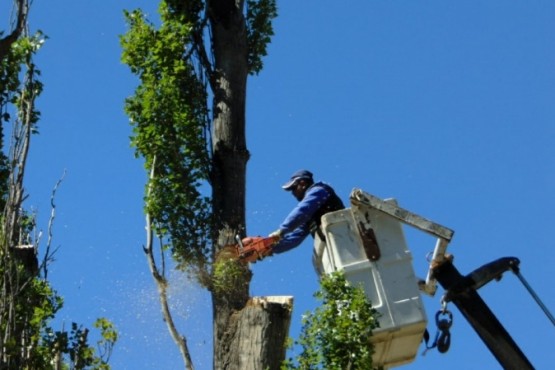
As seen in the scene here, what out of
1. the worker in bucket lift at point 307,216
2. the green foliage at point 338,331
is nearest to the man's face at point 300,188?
the worker in bucket lift at point 307,216

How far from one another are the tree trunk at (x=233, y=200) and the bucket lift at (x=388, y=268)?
614 mm

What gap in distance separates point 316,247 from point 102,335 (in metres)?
1.64

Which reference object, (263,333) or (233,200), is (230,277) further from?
(233,200)

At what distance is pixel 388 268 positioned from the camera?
10805 millimetres

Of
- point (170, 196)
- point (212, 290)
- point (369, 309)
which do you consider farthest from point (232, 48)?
point (369, 309)

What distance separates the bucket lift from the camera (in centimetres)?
1073

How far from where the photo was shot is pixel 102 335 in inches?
440

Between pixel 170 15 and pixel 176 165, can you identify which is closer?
pixel 176 165

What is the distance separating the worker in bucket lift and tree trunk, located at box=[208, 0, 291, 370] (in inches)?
17.6

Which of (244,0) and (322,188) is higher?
(244,0)

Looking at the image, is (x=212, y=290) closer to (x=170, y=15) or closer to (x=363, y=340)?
(x=363, y=340)

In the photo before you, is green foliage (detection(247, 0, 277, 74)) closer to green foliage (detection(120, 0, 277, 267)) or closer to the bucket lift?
green foliage (detection(120, 0, 277, 267))

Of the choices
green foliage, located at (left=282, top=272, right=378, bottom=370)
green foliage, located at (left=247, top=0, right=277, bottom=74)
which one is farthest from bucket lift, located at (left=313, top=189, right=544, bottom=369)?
green foliage, located at (left=247, top=0, right=277, bottom=74)

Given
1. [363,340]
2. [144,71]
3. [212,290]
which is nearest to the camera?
[363,340]
